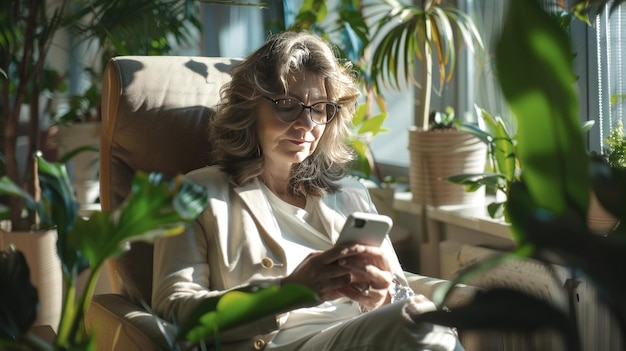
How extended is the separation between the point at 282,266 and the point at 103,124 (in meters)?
0.60

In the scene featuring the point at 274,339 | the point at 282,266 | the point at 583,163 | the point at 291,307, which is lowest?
the point at 274,339

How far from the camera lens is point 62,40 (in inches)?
254

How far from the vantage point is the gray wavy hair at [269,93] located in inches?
71.7

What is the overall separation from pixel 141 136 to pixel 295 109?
40 cm

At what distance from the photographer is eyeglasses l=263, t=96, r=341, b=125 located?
179 cm

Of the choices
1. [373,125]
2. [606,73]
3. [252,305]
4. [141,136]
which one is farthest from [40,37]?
[252,305]

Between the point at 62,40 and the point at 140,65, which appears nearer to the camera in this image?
the point at 140,65

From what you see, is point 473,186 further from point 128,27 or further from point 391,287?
point 128,27

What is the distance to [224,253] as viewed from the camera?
171 centimetres

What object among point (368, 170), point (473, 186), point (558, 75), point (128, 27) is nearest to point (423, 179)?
point (368, 170)

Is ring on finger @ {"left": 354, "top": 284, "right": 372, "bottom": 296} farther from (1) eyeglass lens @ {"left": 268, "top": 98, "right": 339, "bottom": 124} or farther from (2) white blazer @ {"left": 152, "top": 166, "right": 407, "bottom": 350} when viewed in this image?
(1) eyeglass lens @ {"left": 268, "top": 98, "right": 339, "bottom": 124}

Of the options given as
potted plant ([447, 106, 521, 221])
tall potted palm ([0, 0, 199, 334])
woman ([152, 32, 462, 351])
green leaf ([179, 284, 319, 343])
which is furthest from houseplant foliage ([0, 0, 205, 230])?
green leaf ([179, 284, 319, 343])

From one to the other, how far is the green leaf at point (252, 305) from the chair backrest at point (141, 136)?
907 mm

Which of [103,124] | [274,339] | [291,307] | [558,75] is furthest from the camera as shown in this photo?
[103,124]
